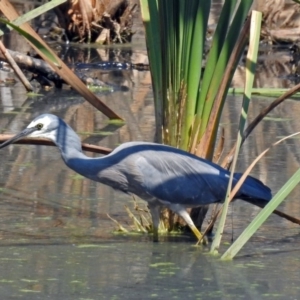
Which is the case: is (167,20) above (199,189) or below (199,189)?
above

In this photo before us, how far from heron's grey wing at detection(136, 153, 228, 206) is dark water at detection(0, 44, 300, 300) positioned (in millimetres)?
190

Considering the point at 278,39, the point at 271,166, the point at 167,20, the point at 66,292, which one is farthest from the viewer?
the point at 278,39

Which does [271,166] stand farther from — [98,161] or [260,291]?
[260,291]

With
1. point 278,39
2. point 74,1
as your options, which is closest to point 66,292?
point 74,1

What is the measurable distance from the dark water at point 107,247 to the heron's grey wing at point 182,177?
19 centimetres

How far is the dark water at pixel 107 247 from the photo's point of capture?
11.1ft

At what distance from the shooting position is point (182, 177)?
4.20 metres

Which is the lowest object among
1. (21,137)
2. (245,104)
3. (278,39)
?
(278,39)

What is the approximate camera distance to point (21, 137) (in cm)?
421

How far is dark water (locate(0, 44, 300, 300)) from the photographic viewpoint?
338 cm

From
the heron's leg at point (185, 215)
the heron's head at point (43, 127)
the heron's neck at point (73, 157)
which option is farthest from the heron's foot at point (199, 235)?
the heron's head at point (43, 127)

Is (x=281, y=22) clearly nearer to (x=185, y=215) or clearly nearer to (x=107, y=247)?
(x=185, y=215)

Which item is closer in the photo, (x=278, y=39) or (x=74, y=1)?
(x=74, y=1)

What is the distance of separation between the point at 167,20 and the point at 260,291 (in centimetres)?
132
